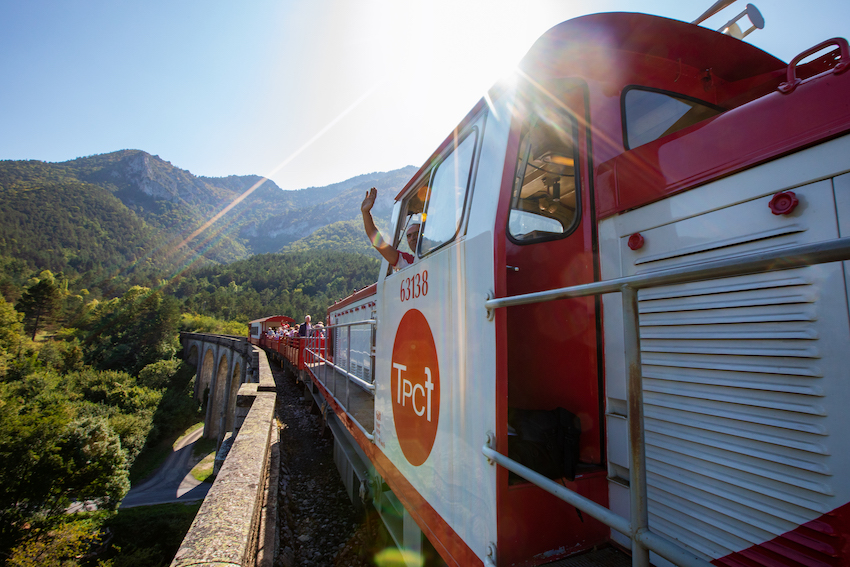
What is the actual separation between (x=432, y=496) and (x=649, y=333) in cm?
150

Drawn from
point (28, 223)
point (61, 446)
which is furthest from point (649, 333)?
point (28, 223)

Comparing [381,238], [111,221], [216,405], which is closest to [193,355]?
[216,405]

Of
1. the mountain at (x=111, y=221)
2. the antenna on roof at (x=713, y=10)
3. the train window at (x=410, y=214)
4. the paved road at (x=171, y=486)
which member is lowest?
the paved road at (x=171, y=486)

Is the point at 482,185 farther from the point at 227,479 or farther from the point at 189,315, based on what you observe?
the point at 189,315

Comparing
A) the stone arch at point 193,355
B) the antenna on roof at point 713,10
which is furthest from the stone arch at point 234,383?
the stone arch at point 193,355

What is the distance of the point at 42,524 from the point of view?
16.2 metres

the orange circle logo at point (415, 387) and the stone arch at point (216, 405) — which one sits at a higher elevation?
the orange circle logo at point (415, 387)

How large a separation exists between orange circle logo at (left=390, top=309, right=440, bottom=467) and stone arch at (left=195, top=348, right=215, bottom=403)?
36592mm

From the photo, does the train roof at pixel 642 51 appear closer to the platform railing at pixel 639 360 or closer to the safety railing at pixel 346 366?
the platform railing at pixel 639 360

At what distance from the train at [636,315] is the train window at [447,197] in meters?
0.02

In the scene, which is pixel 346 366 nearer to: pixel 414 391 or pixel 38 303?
pixel 414 391

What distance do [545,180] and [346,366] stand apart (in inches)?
138

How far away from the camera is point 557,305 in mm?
1990

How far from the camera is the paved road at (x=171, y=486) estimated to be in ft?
70.8
